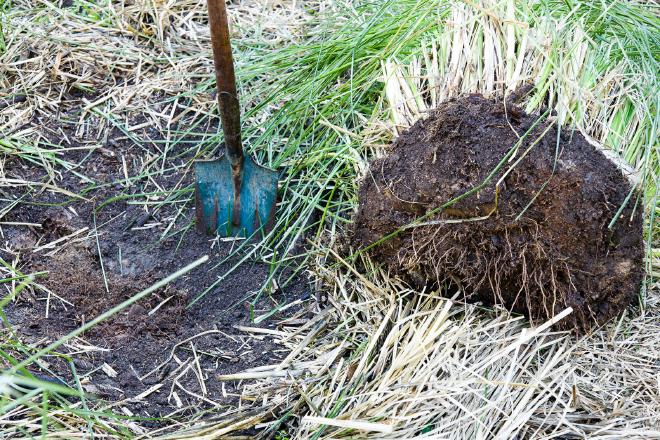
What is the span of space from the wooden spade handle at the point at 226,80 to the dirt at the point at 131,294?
1.07ft

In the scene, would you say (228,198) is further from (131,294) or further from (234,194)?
(131,294)

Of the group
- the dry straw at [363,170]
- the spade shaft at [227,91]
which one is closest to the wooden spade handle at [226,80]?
the spade shaft at [227,91]

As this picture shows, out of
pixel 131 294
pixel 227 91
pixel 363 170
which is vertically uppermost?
pixel 227 91

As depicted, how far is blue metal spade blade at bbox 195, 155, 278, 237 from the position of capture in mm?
2814

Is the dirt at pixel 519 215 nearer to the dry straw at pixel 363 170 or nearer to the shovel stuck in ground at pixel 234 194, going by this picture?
the dry straw at pixel 363 170

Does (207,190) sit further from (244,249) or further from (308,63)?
(308,63)

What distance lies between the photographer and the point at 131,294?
258 centimetres

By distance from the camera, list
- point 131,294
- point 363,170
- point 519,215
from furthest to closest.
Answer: point 363,170, point 131,294, point 519,215

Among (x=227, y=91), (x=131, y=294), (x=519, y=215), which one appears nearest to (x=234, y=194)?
(x=227, y=91)

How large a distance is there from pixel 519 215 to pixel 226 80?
42.6 inches

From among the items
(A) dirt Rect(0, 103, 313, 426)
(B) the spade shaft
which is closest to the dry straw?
(A) dirt Rect(0, 103, 313, 426)

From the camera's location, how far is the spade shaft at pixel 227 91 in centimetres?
252

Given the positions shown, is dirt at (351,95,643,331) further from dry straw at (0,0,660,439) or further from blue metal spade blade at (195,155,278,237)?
blue metal spade blade at (195,155,278,237)

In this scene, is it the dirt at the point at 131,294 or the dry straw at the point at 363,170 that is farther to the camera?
the dirt at the point at 131,294
